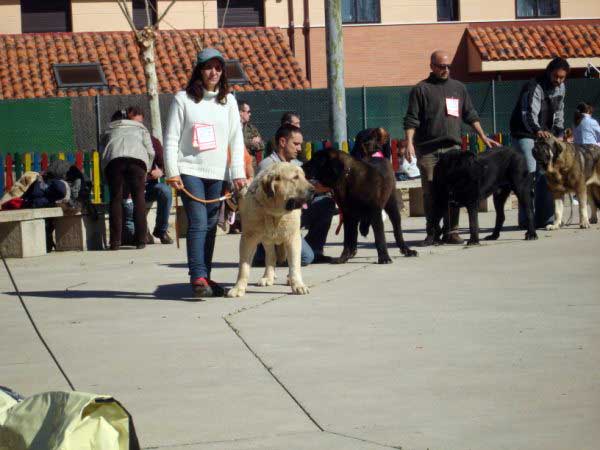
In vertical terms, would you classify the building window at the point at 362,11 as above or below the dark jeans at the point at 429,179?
above

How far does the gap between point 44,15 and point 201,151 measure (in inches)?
975

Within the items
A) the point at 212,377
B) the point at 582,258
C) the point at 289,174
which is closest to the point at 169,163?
the point at 289,174

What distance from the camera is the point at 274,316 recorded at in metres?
9.06

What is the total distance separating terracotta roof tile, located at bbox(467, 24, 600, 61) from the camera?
33.1 meters

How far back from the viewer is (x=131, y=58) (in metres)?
32.2

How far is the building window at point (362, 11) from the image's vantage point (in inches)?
1324

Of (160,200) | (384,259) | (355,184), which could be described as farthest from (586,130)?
(355,184)

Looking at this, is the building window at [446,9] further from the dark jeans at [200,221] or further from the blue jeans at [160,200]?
the dark jeans at [200,221]

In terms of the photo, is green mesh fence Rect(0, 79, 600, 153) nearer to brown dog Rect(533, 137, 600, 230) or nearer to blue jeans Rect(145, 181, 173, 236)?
blue jeans Rect(145, 181, 173, 236)

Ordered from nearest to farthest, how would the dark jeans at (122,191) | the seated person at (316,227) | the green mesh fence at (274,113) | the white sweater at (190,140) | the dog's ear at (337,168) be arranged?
the white sweater at (190,140) → the dog's ear at (337,168) → the seated person at (316,227) → the dark jeans at (122,191) → the green mesh fence at (274,113)

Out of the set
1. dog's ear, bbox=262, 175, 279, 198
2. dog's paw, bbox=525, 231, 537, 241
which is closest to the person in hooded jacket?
dog's paw, bbox=525, 231, 537, 241

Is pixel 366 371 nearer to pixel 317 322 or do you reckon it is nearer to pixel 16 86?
pixel 317 322

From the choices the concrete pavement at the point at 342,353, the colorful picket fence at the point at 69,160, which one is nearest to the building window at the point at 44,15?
the colorful picket fence at the point at 69,160

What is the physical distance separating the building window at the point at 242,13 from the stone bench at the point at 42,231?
19.3 metres
